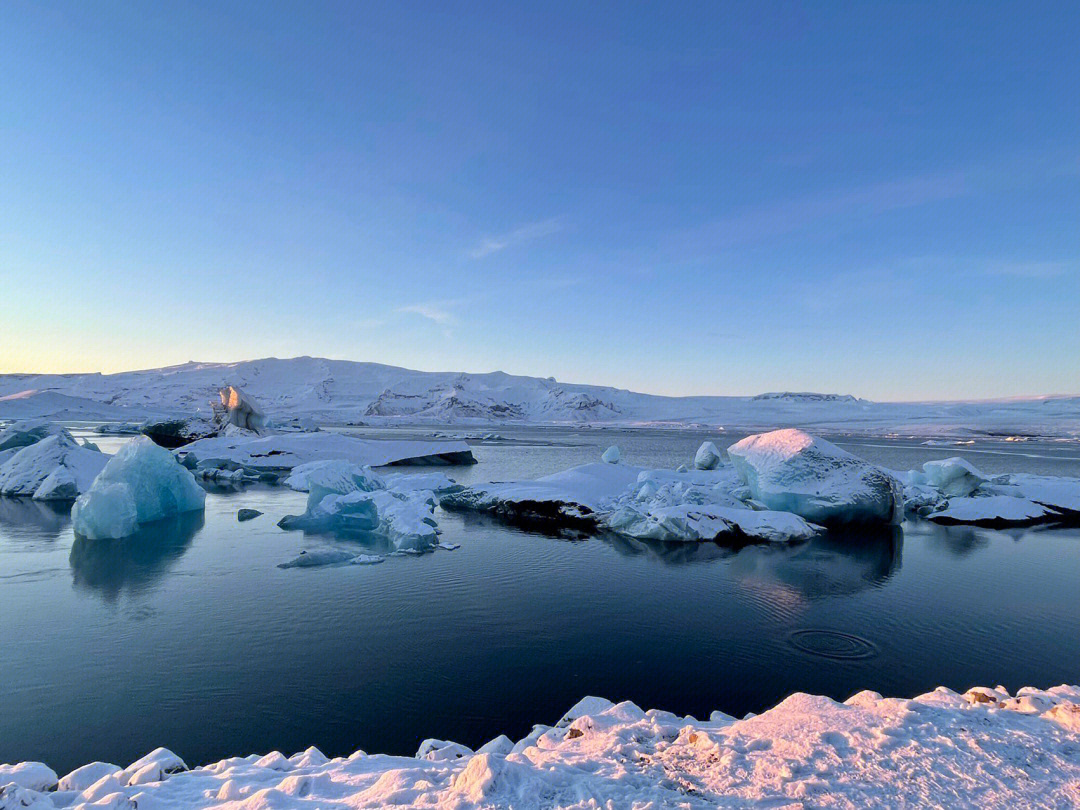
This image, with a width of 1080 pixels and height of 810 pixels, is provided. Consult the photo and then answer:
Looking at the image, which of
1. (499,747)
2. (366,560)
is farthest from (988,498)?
(499,747)

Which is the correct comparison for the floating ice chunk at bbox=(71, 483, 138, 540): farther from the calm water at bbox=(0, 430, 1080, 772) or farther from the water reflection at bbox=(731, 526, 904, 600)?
the water reflection at bbox=(731, 526, 904, 600)

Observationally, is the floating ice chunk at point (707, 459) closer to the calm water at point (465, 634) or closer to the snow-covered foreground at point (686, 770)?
the calm water at point (465, 634)

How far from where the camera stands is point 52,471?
14.9 meters

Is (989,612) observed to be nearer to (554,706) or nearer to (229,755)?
(554,706)

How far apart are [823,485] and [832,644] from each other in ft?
21.5

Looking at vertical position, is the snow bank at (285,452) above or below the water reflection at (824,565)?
above

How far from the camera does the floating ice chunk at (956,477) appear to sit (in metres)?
13.7

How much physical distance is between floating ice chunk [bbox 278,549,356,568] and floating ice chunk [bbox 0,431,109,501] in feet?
32.6

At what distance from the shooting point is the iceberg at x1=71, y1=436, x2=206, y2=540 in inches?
391

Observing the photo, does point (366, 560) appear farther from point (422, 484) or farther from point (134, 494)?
point (422, 484)

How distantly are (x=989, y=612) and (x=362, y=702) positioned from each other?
21.9ft

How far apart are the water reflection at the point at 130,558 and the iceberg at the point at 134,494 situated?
25 cm

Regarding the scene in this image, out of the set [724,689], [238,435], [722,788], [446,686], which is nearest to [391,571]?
[446,686]

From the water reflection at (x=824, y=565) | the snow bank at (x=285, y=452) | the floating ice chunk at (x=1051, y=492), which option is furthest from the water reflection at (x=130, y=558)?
the floating ice chunk at (x=1051, y=492)
